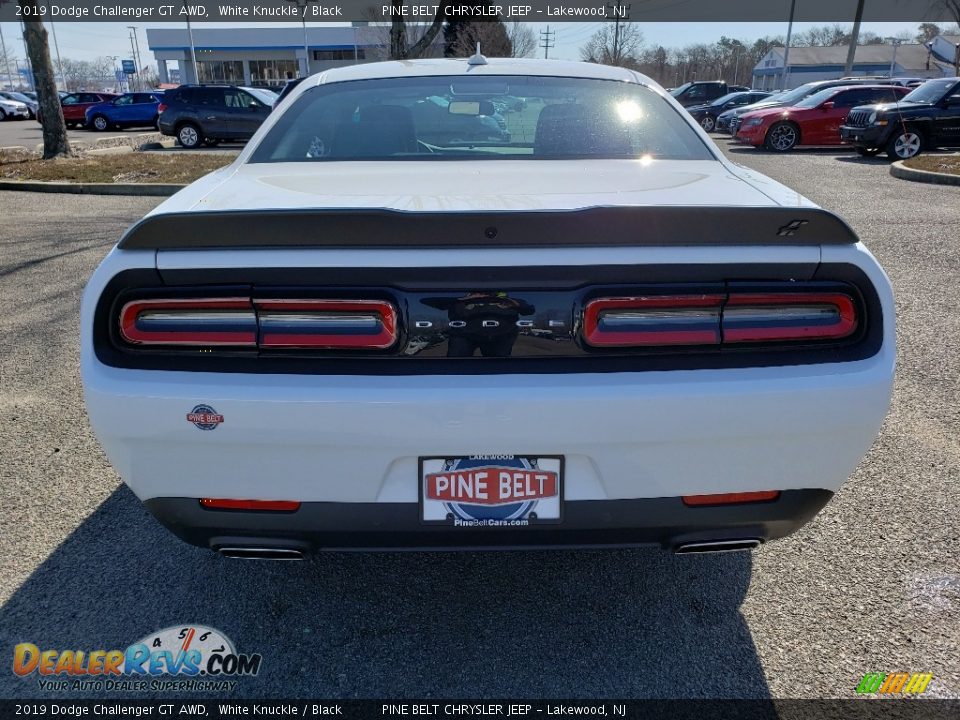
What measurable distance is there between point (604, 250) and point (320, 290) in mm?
686

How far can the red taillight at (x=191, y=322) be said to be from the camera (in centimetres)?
183

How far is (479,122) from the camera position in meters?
3.22

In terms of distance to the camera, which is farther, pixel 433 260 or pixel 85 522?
pixel 85 522

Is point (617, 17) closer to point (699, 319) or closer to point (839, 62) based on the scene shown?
point (839, 62)

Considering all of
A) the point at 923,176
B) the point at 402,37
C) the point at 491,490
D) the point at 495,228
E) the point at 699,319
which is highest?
the point at 402,37

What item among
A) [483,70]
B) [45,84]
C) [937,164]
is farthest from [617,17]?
[483,70]

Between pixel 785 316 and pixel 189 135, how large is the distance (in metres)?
20.6

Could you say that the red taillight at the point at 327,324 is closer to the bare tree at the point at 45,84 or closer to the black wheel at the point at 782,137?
the bare tree at the point at 45,84

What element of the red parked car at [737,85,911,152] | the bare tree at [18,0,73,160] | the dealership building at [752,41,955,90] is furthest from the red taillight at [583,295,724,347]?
the dealership building at [752,41,955,90]

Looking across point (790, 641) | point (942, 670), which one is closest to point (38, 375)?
point (790, 641)

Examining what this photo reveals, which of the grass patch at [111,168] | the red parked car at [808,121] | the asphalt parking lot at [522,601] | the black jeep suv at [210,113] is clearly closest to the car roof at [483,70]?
the asphalt parking lot at [522,601]

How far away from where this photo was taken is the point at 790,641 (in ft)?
7.32

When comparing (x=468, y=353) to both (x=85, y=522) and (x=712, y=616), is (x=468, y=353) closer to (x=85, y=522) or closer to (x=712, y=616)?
(x=712, y=616)

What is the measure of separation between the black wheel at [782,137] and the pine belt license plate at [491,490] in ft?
59.8
